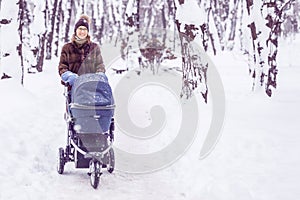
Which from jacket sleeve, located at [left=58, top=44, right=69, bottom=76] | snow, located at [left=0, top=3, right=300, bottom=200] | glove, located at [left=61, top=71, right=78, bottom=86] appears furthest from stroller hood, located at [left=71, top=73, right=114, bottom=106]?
snow, located at [left=0, top=3, right=300, bottom=200]

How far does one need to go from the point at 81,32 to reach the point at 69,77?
853 millimetres

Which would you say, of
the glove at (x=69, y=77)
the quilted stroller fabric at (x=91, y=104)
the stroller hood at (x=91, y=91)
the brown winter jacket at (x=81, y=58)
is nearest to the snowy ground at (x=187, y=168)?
the quilted stroller fabric at (x=91, y=104)

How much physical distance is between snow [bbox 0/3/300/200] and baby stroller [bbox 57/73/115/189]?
0.34 m

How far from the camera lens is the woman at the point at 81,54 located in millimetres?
6817

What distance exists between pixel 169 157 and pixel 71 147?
1.78 meters

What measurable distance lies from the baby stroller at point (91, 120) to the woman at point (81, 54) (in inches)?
23.2

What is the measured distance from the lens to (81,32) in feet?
22.4

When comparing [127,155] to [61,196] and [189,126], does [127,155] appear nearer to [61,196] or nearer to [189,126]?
[189,126]

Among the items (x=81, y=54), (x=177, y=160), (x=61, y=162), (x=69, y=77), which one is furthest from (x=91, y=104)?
(x=177, y=160)

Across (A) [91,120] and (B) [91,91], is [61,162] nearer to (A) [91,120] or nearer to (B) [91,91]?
(A) [91,120]

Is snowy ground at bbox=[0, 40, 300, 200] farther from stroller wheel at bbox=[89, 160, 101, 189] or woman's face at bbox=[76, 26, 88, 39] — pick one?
woman's face at bbox=[76, 26, 88, 39]

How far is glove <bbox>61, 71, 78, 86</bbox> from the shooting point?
6.34 metres

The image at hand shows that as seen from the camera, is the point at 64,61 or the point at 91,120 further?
the point at 64,61

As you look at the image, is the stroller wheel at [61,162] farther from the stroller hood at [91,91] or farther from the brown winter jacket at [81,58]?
the brown winter jacket at [81,58]
